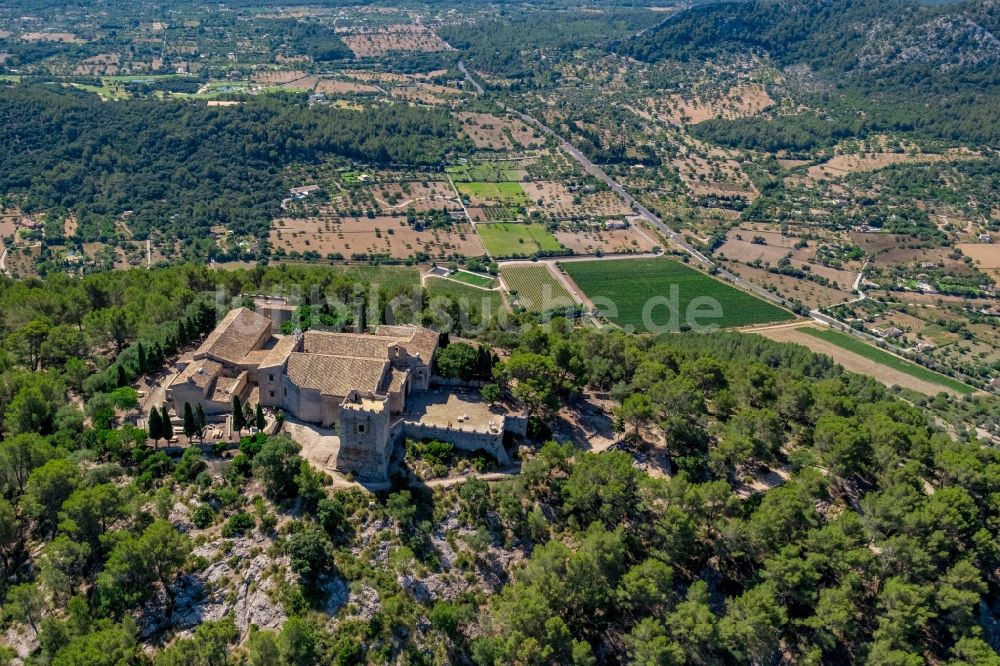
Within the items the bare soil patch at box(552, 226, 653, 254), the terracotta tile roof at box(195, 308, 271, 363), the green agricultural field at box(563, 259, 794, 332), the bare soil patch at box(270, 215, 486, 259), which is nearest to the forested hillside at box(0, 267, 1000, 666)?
the terracotta tile roof at box(195, 308, 271, 363)

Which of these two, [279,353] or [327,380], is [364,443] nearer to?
[327,380]

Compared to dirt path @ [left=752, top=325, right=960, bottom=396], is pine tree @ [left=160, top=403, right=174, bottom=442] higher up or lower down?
higher up

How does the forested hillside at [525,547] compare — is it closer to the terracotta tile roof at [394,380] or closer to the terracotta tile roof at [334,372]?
the terracotta tile roof at [334,372]

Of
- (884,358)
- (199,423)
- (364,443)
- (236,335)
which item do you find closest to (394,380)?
(364,443)

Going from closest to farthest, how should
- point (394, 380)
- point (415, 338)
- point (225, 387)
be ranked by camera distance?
point (225, 387) → point (394, 380) → point (415, 338)

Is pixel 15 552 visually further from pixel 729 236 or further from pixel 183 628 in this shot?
pixel 729 236

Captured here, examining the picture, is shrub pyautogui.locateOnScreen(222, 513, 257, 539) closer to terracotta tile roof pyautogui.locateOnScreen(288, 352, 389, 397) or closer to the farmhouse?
the farmhouse
